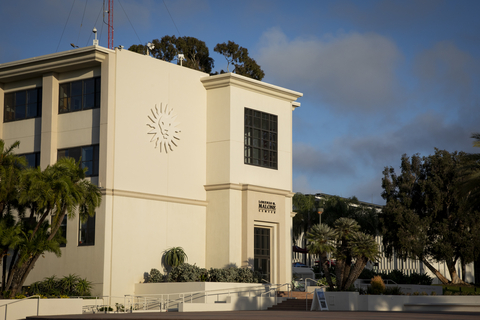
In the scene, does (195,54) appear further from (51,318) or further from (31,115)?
(51,318)

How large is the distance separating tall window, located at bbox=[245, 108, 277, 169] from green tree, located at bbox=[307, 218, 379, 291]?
707 centimetres

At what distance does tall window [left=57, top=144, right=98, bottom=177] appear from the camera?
1207 inches

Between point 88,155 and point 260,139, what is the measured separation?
32.9 ft

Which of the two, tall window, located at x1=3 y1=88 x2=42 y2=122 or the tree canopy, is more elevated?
the tree canopy

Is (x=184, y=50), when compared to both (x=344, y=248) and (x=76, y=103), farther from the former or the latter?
(x=344, y=248)

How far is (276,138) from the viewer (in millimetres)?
36562

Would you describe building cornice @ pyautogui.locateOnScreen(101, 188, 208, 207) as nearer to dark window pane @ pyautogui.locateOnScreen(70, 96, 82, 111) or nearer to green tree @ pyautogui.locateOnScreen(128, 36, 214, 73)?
dark window pane @ pyautogui.locateOnScreen(70, 96, 82, 111)

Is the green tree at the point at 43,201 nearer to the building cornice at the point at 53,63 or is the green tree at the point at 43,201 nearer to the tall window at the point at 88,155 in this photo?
the tall window at the point at 88,155

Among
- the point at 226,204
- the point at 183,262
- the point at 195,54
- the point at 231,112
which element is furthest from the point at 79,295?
the point at 195,54

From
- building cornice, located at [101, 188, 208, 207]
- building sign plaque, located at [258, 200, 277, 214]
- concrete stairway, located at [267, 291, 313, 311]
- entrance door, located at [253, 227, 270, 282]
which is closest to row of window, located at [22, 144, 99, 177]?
building cornice, located at [101, 188, 208, 207]

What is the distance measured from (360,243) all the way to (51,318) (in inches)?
577

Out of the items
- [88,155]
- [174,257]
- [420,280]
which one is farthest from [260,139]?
[420,280]

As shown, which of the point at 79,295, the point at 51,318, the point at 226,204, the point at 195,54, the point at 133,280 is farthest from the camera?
the point at 195,54

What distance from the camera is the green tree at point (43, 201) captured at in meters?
24.0
